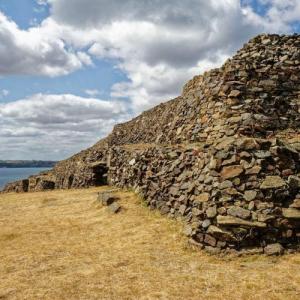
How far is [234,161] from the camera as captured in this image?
14914mm

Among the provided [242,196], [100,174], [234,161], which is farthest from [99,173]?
[242,196]

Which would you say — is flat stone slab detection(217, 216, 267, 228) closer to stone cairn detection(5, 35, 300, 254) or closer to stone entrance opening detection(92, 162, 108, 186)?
stone cairn detection(5, 35, 300, 254)

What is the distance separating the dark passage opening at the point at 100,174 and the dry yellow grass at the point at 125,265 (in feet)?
41.5

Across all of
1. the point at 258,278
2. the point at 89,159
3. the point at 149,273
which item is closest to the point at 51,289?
the point at 149,273

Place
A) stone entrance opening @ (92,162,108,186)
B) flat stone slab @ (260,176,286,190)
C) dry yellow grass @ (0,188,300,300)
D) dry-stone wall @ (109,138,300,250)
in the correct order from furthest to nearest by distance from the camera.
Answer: stone entrance opening @ (92,162,108,186) < flat stone slab @ (260,176,286,190) < dry-stone wall @ (109,138,300,250) < dry yellow grass @ (0,188,300,300)

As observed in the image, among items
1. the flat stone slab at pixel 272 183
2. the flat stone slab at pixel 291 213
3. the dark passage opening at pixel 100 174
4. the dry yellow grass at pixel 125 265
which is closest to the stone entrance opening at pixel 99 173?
the dark passage opening at pixel 100 174

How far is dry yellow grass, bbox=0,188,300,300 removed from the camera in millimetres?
10906

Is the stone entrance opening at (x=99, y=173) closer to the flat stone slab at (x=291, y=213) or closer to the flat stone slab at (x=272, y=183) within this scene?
the flat stone slab at (x=272, y=183)

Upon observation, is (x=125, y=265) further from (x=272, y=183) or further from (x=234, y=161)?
(x=272, y=183)

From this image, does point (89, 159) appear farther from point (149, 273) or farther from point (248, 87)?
point (149, 273)

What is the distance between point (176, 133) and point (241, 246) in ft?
42.3

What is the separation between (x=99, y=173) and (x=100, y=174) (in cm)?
11

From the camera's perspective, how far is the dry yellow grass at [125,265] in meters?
10.9

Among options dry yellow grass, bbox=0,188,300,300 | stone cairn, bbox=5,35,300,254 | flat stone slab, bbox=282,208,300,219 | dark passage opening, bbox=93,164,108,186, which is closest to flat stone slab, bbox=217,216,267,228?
stone cairn, bbox=5,35,300,254
